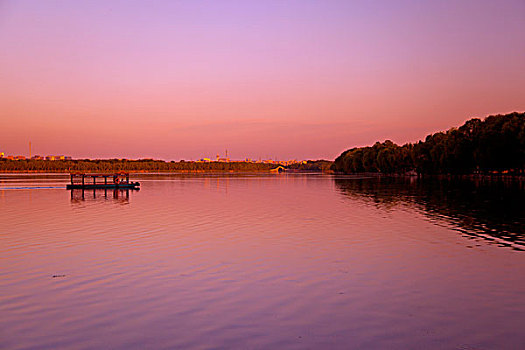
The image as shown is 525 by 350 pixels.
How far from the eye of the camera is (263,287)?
15.3m

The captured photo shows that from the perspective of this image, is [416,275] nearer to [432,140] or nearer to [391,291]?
[391,291]

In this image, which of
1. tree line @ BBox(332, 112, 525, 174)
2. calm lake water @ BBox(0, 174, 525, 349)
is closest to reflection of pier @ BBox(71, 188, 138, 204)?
calm lake water @ BBox(0, 174, 525, 349)

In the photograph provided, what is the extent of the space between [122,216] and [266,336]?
28986 mm

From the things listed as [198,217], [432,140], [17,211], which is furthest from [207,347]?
[432,140]

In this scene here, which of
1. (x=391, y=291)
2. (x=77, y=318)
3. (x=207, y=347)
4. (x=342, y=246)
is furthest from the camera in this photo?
(x=342, y=246)

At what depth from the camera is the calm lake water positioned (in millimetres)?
10766

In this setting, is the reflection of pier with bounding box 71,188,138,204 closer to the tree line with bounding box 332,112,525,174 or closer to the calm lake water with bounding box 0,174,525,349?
the calm lake water with bounding box 0,174,525,349

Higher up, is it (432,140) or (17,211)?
(432,140)

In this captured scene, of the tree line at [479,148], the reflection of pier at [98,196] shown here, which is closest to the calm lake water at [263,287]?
the reflection of pier at [98,196]

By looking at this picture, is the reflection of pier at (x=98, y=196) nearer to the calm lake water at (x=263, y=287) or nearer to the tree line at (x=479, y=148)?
the calm lake water at (x=263, y=287)

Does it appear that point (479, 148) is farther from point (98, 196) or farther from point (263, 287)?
point (263, 287)

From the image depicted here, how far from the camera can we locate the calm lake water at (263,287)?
10766mm

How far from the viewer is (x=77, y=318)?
474 inches

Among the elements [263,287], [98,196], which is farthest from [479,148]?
[263,287]
